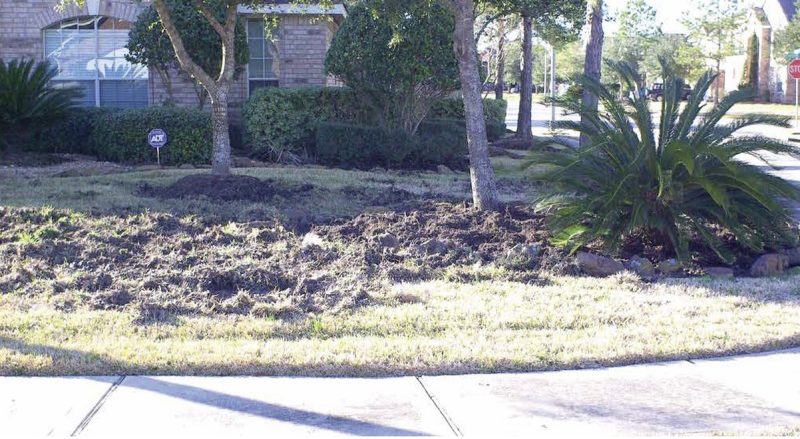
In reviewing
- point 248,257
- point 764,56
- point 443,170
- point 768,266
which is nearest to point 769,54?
point 764,56

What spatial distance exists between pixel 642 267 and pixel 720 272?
75 cm

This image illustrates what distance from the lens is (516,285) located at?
8.39m

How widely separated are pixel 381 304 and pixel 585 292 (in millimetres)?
1814

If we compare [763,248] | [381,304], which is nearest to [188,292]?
[381,304]

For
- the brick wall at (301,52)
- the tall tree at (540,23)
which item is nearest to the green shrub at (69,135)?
the brick wall at (301,52)

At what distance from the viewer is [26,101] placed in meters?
17.6

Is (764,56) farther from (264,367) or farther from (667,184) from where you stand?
(264,367)

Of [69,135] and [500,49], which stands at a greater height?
[500,49]

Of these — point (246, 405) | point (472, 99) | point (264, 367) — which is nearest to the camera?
point (246, 405)

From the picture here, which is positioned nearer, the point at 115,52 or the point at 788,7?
the point at 115,52

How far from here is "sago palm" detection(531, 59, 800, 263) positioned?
9305 millimetres

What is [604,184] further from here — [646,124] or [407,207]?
[407,207]

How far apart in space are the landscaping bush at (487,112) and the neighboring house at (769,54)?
36499mm

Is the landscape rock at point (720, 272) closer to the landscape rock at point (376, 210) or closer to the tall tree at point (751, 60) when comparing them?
the landscape rock at point (376, 210)
